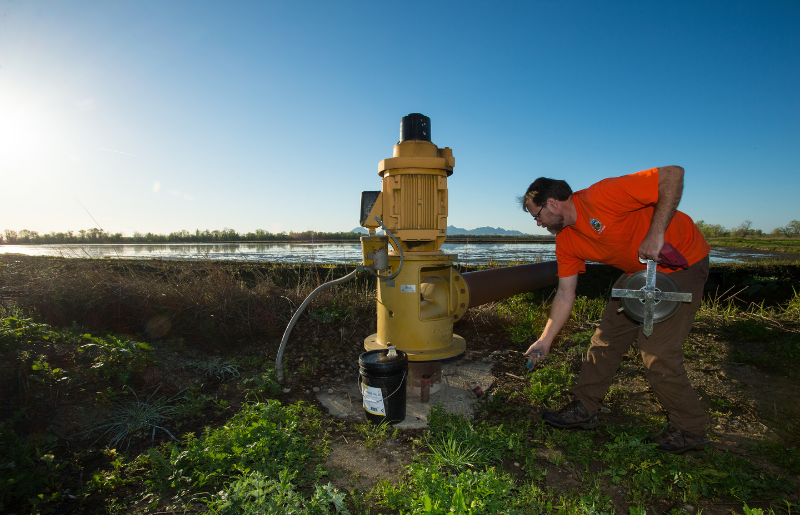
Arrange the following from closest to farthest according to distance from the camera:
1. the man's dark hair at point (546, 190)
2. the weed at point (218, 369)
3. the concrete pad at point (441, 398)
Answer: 1. the man's dark hair at point (546, 190)
2. the concrete pad at point (441, 398)
3. the weed at point (218, 369)

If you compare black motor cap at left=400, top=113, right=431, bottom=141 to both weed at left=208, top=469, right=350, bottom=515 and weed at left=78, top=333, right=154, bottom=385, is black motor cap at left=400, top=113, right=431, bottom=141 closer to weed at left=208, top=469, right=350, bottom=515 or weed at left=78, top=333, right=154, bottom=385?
weed at left=208, top=469, right=350, bottom=515

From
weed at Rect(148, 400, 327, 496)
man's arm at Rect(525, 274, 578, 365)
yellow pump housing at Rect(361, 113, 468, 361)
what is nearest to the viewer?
weed at Rect(148, 400, 327, 496)

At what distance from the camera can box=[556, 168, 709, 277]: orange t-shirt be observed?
2.19m

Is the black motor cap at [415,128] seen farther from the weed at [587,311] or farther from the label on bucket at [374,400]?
the weed at [587,311]

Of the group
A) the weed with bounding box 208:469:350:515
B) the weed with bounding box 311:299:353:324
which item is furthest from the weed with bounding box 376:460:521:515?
the weed with bounding box 311:299:353:324

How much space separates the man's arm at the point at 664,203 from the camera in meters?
2.07

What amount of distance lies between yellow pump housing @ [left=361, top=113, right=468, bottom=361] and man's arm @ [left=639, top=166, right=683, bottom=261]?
1556 mm

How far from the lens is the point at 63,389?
9.23ft

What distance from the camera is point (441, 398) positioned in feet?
10.8

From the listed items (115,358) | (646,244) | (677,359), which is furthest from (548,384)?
(115,358)

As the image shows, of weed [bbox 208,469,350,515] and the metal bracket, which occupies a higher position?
the metal bracket

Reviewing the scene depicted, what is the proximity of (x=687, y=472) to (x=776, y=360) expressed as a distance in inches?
100

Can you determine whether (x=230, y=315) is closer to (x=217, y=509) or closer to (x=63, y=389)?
(x=63, y=389)

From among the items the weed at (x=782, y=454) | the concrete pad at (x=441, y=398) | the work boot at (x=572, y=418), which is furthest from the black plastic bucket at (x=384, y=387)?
the weed at (x=782, y=454)
